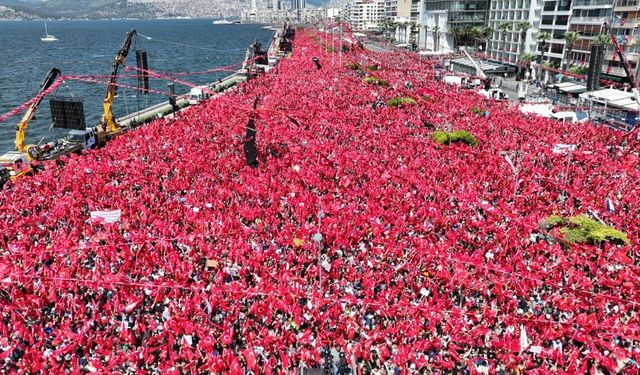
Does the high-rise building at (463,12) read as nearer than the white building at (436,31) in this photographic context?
Yes

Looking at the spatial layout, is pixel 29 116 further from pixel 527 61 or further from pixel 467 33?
pixel 467 33

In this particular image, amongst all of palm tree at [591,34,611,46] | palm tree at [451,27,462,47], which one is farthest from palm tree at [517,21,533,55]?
palm tree at [451,27,462,47]

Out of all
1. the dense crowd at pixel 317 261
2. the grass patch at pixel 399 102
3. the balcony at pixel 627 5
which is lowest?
the dense crowd at pixel 317 261

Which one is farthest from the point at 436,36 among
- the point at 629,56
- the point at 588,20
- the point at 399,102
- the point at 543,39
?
the point at 399,102

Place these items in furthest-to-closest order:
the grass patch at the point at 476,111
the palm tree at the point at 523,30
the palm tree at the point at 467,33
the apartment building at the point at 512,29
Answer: the palm tree at the point at 467,33, the apartment building at the point at 512,29, the palm tree at the point at 523,30, the grass patch at the point at 476,111

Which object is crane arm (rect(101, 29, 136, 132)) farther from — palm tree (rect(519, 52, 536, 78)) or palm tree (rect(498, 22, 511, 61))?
palm tree (rect(498, 22, 511, 61))

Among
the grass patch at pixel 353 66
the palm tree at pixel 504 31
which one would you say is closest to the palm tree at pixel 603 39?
the palm tree at pixel 504 31

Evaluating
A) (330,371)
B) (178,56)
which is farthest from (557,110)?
(178,56)

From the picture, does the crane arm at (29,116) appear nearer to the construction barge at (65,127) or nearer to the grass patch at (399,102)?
the construction barge at (65,127)
